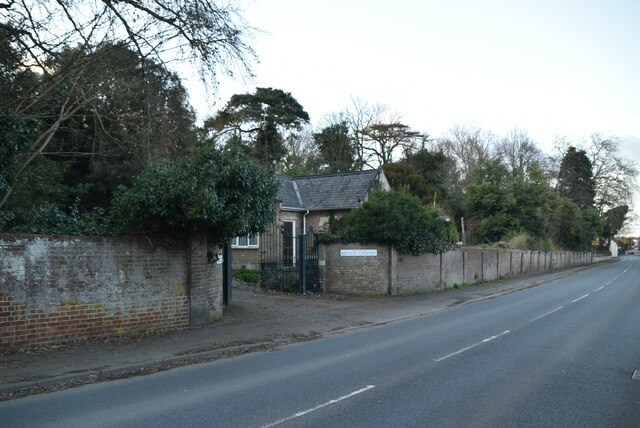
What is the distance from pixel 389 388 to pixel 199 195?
521 cm

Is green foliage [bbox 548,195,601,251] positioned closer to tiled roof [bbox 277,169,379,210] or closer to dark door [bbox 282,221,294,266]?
tiled roof [bbox 277,169,379,210]

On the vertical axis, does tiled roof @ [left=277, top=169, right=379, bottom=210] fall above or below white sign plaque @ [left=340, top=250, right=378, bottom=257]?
above

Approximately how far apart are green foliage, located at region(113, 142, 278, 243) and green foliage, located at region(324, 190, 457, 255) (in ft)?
26.7

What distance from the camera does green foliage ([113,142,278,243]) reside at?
10.3m

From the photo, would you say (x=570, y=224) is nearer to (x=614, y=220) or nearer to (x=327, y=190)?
(x=614, y=220)

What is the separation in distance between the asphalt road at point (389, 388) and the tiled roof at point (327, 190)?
1799 cm

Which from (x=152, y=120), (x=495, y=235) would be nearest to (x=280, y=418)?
(x=152, y=120)

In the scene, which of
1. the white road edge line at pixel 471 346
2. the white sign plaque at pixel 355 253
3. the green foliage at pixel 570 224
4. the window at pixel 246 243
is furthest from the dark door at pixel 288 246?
the green foliage at pixel 570 224

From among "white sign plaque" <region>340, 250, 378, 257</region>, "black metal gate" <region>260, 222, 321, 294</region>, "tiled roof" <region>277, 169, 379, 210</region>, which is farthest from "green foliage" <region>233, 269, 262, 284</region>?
"tiled roof" <region>277, 169, 379, 210</region>

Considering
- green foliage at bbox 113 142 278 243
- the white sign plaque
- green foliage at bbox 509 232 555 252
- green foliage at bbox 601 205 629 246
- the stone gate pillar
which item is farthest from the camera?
green foliage at bbox 601 205 629 246

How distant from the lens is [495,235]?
43.1 meters

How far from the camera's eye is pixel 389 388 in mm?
7027

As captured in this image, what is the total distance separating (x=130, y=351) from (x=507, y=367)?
636 centimetres

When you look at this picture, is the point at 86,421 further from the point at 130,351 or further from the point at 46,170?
the point at 46,170
